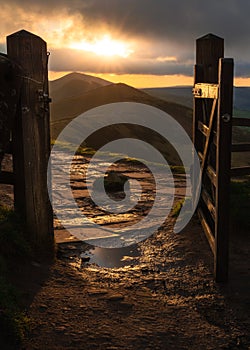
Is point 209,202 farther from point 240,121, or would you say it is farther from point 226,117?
point 226,117

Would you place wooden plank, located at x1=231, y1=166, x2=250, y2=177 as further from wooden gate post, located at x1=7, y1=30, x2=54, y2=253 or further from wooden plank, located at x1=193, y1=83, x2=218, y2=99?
wooden gate post, located at x1=7, y1=30, x2=54, y2=253

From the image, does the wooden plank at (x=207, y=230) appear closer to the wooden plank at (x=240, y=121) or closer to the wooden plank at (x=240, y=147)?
the wooden plank at (x=240, y=147)

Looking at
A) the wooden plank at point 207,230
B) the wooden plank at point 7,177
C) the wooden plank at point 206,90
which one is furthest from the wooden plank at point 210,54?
the wooden plank at point 7,177

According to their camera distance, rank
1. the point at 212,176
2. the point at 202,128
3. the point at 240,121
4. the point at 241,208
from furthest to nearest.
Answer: the point at 202,128, the point at 241,208, the point at 240,121, the point at 212,176

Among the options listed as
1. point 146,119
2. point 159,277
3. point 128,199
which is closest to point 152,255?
point 159,277

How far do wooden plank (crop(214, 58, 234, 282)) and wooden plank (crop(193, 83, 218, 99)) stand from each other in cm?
37

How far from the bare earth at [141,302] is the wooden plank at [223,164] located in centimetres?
31

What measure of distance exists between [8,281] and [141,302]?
4.76 ft

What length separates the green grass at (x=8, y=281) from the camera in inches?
134

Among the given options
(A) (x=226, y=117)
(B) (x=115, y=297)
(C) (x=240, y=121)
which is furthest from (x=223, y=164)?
(B) (x=115, y=297)

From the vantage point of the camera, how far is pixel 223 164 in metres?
4.89

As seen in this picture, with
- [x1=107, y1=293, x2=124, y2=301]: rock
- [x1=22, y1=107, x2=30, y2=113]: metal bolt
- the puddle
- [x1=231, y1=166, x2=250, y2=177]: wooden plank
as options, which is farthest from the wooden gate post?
[x1=231, y1=166, x2=250, y2=177]: wooden plank

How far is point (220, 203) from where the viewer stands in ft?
16.3

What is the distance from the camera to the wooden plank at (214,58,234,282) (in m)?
4.73
